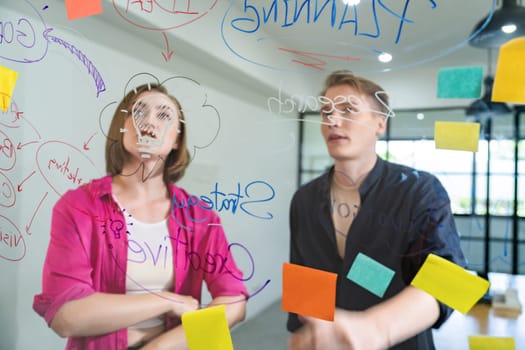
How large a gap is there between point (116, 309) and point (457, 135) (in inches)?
32.7

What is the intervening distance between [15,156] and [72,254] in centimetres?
35

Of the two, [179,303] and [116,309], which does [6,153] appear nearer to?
[116,309]

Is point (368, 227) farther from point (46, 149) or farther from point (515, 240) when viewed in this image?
point (46, 149)

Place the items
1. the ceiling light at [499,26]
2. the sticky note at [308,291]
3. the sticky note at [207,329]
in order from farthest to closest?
the sticky note at [207,329]
the sticky note at [308,291]
the ceiling light at [499,26]

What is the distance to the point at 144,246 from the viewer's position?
3.09ft

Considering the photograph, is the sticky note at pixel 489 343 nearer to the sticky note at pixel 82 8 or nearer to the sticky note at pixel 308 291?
the sticky note at pixel 308 291

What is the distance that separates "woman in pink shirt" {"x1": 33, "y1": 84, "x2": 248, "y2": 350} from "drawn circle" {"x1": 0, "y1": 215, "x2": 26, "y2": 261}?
0.72ft

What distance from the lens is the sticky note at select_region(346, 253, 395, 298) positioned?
0.75 meters

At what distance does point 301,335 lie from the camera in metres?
0.83

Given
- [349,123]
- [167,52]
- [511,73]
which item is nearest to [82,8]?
[167,52]

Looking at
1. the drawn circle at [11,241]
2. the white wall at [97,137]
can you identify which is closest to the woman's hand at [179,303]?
the white wall at [97,137]

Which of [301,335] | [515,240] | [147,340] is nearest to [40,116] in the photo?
[147,340]

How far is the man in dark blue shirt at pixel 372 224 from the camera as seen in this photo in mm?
729

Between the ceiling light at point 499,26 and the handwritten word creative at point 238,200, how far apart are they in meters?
0.46
